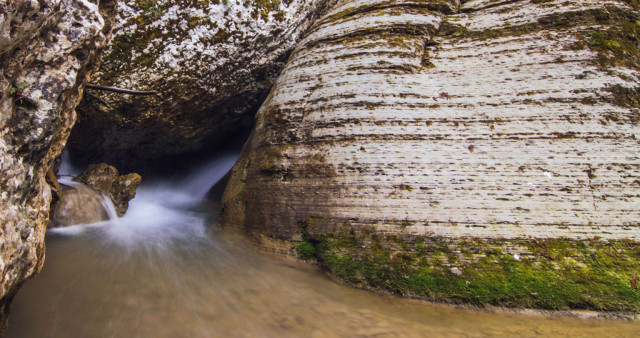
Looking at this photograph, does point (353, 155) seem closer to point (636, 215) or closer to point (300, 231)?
point (300, 231)

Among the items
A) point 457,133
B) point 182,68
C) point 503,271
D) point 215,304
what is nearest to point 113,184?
point 182,68

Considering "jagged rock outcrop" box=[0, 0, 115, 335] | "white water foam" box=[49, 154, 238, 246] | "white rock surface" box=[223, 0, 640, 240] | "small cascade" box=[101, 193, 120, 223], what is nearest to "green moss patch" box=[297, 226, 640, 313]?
"white rock surface" box=[223, 0, 640, 240]

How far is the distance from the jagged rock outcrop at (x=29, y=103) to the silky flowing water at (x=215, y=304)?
26.3 inches

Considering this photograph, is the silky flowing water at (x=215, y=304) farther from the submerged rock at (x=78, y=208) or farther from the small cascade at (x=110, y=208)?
the small cascade at (x=110, y=208)

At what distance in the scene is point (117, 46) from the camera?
6277 millimetres

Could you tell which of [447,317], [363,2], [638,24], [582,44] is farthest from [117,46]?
[638,24]

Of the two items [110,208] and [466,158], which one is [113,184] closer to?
[110,208]

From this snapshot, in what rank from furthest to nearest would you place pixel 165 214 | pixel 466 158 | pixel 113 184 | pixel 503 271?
pixel 165 214 < pixel 113 184 < pixel 466 158 < pixel 503 271

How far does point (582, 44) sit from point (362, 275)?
4427 millimetres

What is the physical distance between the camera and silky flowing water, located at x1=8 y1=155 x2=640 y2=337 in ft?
10.9

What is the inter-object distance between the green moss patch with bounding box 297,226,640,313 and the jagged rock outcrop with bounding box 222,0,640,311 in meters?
0.01

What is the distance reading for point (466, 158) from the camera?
4680mm

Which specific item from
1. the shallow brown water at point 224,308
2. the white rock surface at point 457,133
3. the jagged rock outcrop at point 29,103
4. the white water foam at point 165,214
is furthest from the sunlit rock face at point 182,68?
the jagged rock outcrop at point 29,103

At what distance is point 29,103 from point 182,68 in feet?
13.2
